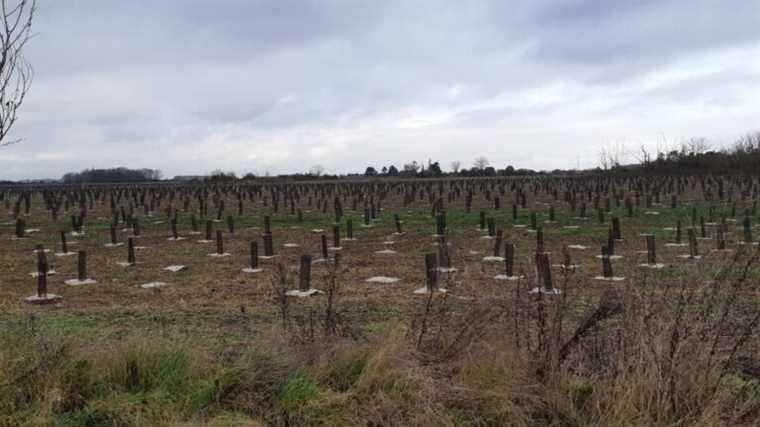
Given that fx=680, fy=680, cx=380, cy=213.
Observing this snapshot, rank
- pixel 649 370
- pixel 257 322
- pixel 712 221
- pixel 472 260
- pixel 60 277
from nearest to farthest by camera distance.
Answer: pixel 649 370, pixel 257 322, pixel 60 277, pixel 472 260, pixel 712 221

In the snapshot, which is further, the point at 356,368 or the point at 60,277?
the point at 60,277

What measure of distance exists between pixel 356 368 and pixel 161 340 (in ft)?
4.72

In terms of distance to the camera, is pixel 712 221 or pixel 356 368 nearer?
pixel 356 368

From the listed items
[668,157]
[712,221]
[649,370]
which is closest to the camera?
[649,370]

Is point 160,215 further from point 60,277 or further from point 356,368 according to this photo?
point 356,368

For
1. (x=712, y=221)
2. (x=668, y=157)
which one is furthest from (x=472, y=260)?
(x=668, y=157)

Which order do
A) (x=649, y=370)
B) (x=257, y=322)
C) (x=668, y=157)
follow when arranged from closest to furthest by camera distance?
1. (x=649, y=370)
2. (x=257, y=322)
3. (x=668, y=157)

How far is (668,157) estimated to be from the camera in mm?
75438

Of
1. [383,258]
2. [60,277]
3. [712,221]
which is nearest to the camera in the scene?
[60,277]

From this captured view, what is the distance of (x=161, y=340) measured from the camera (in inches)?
193

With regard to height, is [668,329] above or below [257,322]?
above

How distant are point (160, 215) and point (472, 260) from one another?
17469 mm

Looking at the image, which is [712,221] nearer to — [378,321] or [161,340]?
[378,321]

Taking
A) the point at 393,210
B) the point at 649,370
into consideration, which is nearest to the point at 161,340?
the point at 649,370
